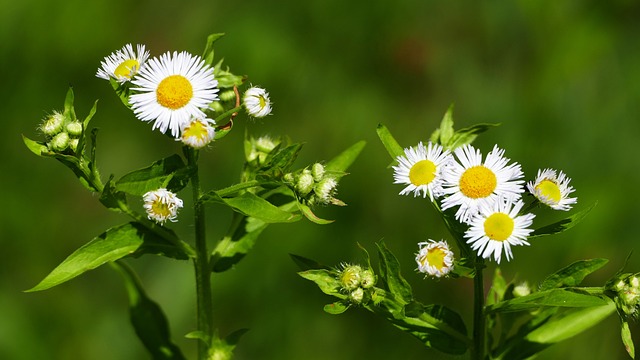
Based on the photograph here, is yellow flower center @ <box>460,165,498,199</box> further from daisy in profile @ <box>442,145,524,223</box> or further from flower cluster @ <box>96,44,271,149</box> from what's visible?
flower cluster @ <box>96,44,271,149</box>

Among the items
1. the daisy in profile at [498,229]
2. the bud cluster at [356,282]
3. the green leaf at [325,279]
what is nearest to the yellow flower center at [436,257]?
the daisy in profile at [498,229]

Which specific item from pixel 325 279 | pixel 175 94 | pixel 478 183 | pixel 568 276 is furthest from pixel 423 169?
pixel 175 94

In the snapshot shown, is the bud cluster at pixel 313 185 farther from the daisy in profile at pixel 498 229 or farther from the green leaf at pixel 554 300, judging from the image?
the green leaf at pixel 554 300

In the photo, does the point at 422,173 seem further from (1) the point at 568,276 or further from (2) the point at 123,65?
(2) the point at 123,65

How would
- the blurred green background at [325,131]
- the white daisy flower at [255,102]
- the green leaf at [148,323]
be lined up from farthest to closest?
the blurred green background at [325,131]
the green leaf at [148,323]
the white daisy flower at [255,102]

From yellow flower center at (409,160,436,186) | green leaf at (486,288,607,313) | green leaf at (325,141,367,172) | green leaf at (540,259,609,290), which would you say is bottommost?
green leaf at (486,288,607,313)

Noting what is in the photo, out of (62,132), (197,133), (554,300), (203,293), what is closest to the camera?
(554,300)

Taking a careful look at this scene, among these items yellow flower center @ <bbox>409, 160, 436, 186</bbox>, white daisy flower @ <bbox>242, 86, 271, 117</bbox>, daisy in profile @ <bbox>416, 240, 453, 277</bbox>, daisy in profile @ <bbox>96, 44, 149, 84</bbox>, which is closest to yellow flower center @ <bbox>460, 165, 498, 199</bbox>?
yellow flower center @ <bbox>409, 160, 436, 186</bbox>
